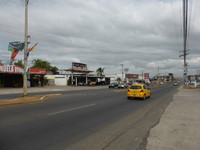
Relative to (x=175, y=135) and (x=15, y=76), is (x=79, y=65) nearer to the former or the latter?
(x=15, y=76)

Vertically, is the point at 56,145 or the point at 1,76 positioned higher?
the point at 1,76

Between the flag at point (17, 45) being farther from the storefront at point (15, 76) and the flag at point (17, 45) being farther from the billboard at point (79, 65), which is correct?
the billboard at point (79, 65)

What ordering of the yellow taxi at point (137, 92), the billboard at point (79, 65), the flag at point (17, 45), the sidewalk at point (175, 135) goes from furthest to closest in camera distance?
the billboard at point (79, 65) → the flag at point (17, 45) → the yellow taxi at point (137, 92) → the sidewalk at point (175, 135)

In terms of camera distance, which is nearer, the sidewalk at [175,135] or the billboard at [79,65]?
the sidewalk at [175,135]

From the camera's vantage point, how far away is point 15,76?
44469mm

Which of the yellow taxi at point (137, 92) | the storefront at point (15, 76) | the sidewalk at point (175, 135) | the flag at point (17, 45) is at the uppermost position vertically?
the flag at point (17, 45)

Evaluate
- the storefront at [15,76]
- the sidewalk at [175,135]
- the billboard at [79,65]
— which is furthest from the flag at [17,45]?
the billboard at [79,65]

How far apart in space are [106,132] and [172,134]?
7.42ft

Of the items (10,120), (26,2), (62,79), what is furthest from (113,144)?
(62,79)

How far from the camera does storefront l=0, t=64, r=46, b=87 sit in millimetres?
38306

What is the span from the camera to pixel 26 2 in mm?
17844

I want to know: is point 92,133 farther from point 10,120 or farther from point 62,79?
point 62,79

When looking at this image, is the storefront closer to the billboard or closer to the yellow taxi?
the billboard

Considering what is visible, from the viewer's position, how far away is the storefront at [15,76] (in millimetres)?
38306
